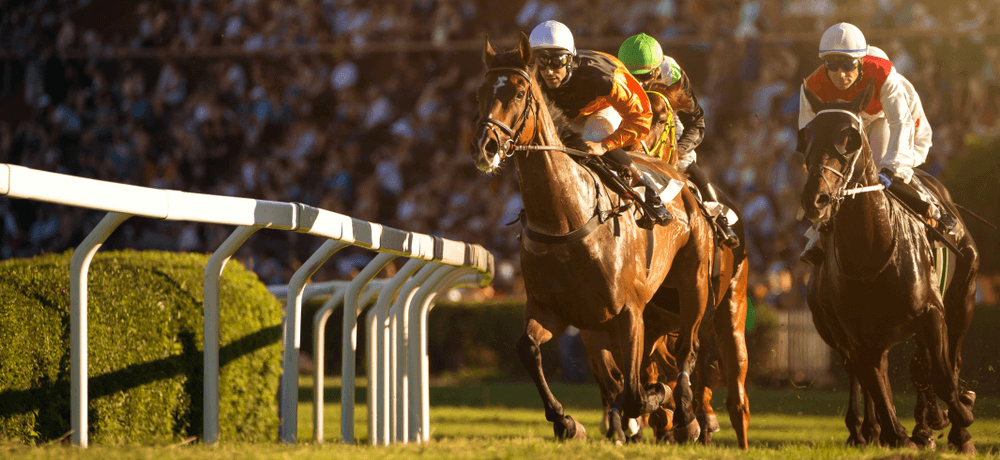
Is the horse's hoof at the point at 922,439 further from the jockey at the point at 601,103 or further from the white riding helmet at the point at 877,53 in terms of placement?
the white riding helmet at the point at 877,53

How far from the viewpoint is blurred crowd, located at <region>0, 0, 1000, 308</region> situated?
13.5 m

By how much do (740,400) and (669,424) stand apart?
43cm

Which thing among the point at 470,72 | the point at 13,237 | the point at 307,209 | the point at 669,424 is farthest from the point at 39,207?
the point at 307,209

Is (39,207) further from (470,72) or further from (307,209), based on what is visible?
(307,209)

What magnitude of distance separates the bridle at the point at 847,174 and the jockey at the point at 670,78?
0.71 meters

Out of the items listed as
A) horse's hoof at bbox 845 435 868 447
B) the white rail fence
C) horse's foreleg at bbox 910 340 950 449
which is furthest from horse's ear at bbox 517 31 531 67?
horse's hoof at bbox 845 435 868 447

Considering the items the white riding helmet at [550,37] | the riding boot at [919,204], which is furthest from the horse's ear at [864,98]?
the white riding helmet at [550,37]

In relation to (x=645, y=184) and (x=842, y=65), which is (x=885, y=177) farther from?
(x=645, y=184)

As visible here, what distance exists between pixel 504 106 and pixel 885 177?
6.14 feet

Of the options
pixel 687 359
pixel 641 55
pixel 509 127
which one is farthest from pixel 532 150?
pixel 641 55

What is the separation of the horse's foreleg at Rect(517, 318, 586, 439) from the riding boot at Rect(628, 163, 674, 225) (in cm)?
63

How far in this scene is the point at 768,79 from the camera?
13844mm

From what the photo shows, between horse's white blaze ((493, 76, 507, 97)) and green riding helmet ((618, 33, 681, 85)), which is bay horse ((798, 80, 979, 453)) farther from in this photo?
horse's white blaze ((493, 76, 507, 97))

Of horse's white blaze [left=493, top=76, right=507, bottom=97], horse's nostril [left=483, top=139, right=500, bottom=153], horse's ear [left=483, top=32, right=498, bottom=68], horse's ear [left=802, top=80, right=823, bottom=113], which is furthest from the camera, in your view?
horse's ear [left=802, top=80, right=823, bottom=113]
